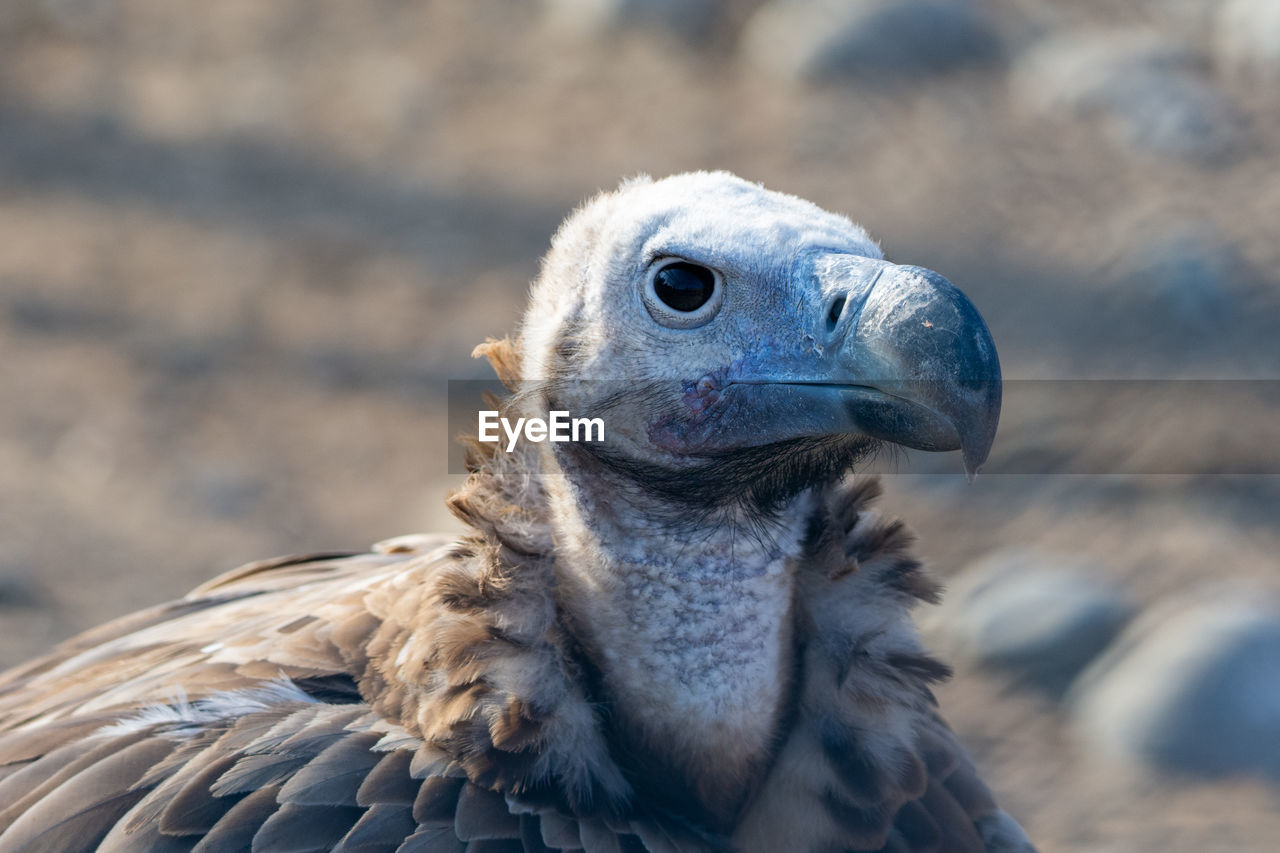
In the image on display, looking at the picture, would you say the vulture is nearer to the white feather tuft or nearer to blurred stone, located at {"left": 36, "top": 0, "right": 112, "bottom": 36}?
the white feather tuft

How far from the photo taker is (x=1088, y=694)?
4.17 meters

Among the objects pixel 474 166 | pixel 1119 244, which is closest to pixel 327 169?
pixel 474 166

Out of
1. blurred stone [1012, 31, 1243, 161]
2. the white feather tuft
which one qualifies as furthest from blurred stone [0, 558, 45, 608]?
blurred stone [1012, 31, 1243, 161]

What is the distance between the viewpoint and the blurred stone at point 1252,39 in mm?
6688

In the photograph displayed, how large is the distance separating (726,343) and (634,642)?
0.54m

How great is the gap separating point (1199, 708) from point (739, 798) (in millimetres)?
2114

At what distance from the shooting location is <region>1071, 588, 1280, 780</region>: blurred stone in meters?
3.91

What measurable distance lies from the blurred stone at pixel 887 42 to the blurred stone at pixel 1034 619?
134 inches

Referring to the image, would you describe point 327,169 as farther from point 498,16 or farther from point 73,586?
point 73,586

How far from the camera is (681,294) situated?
2316 mm

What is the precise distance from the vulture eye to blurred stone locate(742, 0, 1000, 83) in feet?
17.0

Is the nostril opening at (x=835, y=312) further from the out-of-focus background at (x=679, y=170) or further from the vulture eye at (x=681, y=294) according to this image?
the out-of-focus background at (x=679, y=170)

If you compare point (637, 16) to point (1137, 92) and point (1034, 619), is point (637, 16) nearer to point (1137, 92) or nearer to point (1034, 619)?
point (1137, 92)

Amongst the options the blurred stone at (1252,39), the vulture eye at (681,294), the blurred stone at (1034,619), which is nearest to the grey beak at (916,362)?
the vulture eye at (681,294)
